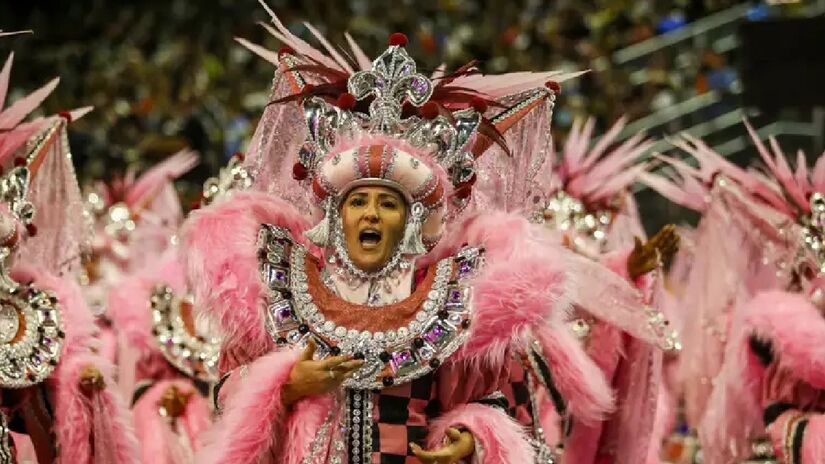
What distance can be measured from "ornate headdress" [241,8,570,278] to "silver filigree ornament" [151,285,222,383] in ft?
4.45

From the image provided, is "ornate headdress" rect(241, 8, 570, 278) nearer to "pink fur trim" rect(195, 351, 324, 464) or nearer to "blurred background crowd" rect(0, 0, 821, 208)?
"pink fur trim" rect(195, 351, 324, 464)

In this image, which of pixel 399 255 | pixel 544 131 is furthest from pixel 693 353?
pixel 399 255

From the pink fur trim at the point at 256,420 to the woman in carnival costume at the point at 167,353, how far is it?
1444 millimetres

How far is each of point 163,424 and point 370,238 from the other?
1.78 metres

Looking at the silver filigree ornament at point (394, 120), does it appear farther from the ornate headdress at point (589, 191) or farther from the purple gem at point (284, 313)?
the ornate headdress at point (589, 191)

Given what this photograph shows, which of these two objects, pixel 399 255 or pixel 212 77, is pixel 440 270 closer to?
pixel 399 255

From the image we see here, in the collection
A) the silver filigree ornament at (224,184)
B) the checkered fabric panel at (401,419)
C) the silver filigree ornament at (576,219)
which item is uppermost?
the silver filigree ornament at (224,184)

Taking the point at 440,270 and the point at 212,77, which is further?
the point at 212,77

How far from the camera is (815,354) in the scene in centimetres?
475

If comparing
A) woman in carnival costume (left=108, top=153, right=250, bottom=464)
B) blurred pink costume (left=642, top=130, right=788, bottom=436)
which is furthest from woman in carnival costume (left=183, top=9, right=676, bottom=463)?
blurred pink costume (left=642, top=130, right=788, bottom=436)

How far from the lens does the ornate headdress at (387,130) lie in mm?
3988

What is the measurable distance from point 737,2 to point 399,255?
611cm

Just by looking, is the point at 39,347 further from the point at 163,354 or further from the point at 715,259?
the point at 715,259

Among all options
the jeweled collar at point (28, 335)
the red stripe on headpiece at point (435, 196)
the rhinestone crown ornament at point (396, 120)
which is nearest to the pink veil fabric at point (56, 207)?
the jeweled collar at point (28, 335)
